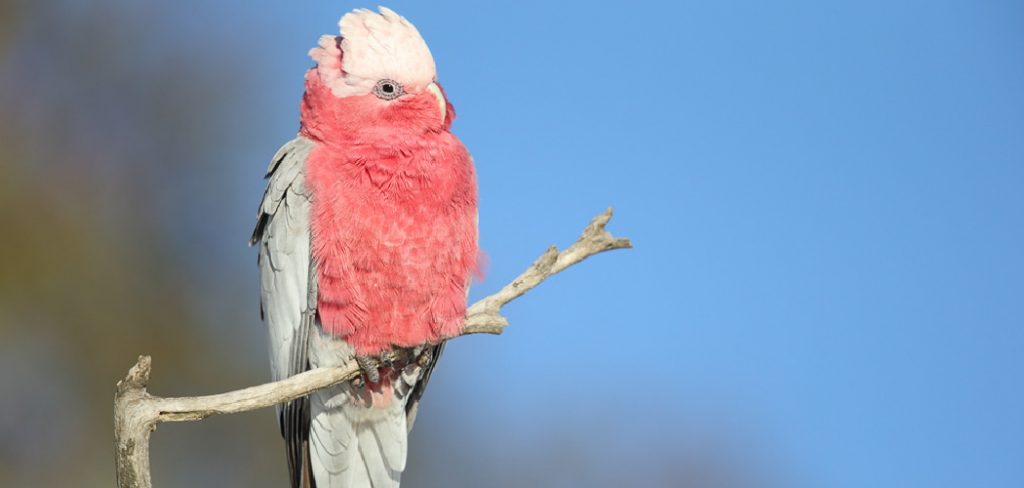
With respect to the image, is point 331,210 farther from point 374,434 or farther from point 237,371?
point 237,371

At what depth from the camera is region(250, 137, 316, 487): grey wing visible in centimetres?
404

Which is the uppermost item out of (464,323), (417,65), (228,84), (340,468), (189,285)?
(228,84)

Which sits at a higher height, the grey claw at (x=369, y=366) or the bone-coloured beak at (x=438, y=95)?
the bone-coloured beak at (x=438, y=95)

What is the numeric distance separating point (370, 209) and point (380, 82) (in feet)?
1.79

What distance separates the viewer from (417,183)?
3.85 meters

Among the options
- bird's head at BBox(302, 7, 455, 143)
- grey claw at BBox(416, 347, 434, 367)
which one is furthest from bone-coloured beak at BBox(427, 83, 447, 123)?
grey claw at BBox(416, 347, 434, 367)

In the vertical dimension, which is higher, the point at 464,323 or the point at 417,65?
the point at 417,65

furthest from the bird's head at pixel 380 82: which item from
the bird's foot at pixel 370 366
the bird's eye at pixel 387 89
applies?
the bird's foot at pixel 370 366

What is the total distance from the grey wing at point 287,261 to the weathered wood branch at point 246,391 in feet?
0.99

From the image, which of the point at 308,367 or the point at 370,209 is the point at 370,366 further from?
the point at 370,209

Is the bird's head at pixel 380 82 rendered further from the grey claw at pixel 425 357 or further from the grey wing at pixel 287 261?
the grey claw at pixel 425 357

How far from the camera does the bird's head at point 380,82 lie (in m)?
3.90

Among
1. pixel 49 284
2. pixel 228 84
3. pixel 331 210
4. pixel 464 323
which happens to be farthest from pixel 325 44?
pixel 228 84

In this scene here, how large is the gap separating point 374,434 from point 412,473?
4.67 meters
